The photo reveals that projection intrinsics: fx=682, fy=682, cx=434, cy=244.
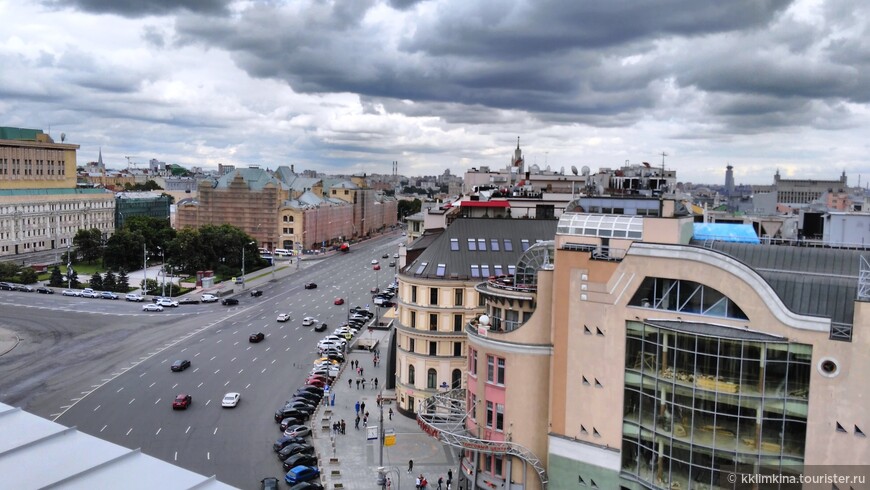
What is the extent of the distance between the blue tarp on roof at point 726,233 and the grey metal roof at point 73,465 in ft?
91.6

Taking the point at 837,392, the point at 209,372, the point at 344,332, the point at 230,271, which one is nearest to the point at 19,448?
the point at 837,392

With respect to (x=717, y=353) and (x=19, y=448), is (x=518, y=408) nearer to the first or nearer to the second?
(x=717, y=353)

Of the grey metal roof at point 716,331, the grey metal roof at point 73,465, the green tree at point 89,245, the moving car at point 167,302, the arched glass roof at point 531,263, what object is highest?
the arched glass roof at point 531,263

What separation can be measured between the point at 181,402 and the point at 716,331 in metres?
44.0

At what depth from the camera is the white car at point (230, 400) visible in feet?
188

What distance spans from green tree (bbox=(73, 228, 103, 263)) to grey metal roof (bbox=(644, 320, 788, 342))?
126650 mm

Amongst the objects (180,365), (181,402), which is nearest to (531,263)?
(181,402)

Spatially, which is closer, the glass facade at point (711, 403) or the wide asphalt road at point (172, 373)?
the glass facade at point (711, 403)

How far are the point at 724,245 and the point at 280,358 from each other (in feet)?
171

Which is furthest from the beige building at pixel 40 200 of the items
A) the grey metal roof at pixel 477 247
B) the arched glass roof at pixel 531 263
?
the arched glass roof at pixel 531 263

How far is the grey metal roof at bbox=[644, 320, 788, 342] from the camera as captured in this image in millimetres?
28266

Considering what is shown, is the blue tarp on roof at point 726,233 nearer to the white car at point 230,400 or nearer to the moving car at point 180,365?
the white car at point 230,400

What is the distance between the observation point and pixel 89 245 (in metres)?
132

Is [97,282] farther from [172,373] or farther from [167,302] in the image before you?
[172,373]
